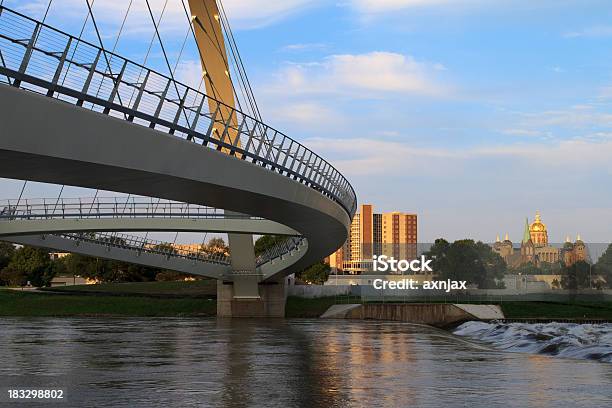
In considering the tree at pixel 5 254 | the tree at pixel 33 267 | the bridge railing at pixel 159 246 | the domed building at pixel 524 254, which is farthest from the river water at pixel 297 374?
the tree at pixel 5 254

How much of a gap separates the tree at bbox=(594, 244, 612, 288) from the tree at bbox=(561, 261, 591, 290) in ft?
2.91

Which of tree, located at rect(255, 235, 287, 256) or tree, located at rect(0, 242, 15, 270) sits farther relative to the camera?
tree, located at rect(0, 242, 15, 270)

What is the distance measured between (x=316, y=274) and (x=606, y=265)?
55.8m

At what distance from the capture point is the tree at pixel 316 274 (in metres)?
128

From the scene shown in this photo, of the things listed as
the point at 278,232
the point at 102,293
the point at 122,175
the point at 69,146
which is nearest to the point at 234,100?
the point at 278,232

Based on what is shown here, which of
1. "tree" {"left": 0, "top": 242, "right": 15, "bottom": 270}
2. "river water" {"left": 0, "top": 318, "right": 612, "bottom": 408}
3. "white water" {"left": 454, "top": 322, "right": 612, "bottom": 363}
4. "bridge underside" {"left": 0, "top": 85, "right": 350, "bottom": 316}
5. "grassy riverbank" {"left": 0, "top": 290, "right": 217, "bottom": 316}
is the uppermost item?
"tree" {"left": 0, "top": 242, "right": 15, "bottom": 270}

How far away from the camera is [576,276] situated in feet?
255

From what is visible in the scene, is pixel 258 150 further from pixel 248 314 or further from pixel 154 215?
pixel 248 314

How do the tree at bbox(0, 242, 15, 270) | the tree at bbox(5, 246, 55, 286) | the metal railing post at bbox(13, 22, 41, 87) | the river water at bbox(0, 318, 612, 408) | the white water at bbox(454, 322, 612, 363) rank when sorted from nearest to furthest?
the river water at bbox(0, 318, 612, 408) < the metal railing post at bbox(13, 22, 41, 87) < the white water at bbox(454, 322, 612, 363) < the tree at bbox(5, 246, 55, 286) < the tree at bbox(0, 242, 15, 270)

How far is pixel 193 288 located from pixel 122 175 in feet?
245

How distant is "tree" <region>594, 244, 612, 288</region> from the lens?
249 ft

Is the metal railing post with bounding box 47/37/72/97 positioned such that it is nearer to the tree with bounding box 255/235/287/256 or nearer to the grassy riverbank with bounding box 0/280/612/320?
the grassy riverbank with bounding box 0/280/612/320

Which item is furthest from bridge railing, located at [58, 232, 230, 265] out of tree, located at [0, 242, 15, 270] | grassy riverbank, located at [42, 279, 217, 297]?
tree, located at [0, 242, 15, 270]

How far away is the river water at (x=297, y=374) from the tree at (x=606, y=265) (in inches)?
1624
